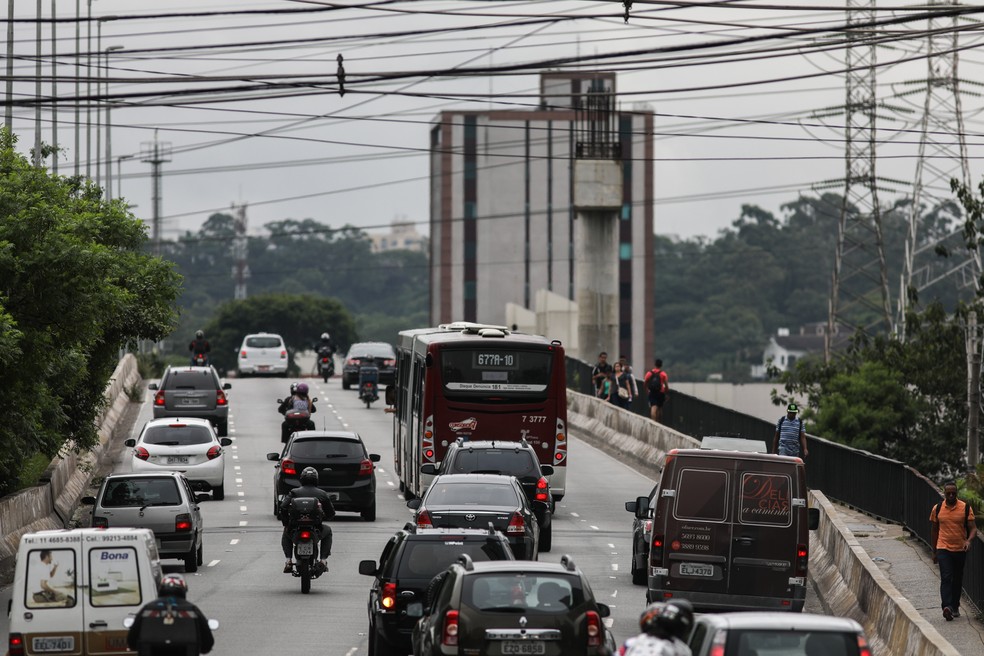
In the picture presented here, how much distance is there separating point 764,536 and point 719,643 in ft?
28.2

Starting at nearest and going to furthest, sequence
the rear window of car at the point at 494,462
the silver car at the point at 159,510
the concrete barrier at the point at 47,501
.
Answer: the silver car at the point at 159,510 < the concrete barrier at the point at 47,501 < the rear window of car at the point at 494,462

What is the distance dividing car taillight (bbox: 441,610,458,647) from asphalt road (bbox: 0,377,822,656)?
4325 millimetres

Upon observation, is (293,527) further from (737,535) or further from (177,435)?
(177,435)

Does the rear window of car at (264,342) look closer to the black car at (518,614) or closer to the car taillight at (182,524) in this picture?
the car taillight at (182,524)

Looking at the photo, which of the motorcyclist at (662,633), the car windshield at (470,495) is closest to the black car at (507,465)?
the car windshield at (470,495)

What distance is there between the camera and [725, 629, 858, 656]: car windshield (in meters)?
11.8

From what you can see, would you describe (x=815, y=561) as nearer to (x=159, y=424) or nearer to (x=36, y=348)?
A: (x=36, y=348)

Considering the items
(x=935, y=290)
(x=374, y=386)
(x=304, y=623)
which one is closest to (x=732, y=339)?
(x=935, y=290)

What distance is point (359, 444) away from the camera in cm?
3156

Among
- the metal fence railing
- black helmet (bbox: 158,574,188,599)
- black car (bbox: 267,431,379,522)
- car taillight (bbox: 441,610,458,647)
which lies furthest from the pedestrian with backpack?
black helmet (bbox: 158,574,188,599)

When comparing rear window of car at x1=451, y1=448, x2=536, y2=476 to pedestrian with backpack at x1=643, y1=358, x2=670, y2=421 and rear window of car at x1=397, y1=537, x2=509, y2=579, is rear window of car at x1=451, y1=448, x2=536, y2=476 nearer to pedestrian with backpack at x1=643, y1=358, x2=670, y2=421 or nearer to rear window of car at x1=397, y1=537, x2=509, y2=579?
rear window of car at x1=397, y1=537, x2=509, y2=579

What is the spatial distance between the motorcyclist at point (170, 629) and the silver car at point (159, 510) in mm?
11087

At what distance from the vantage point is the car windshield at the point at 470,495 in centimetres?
2341

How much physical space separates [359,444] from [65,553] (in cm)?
1512
